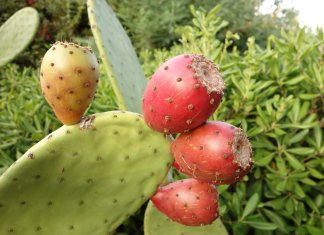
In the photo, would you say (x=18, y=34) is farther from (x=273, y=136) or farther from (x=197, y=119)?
(x=197, y=119)

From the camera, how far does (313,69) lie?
1.59 meters

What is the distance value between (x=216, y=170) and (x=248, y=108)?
871 mm

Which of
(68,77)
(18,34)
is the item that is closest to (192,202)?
(68,77)

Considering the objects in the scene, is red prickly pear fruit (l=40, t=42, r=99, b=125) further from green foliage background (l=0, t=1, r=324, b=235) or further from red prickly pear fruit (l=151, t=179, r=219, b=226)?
green foliage background (l=0, t=1, r=324, b=235)

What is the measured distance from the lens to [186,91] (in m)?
0.68

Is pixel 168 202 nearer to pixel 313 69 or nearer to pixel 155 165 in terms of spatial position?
pixel 155 165

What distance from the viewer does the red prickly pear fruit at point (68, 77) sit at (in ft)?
2.48

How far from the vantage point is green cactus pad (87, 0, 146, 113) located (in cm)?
99

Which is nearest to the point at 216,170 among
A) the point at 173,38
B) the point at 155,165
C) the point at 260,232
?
the point at 155,165

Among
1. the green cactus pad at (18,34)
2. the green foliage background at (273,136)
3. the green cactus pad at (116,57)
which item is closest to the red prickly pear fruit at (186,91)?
the green cactus pad at (116,57)

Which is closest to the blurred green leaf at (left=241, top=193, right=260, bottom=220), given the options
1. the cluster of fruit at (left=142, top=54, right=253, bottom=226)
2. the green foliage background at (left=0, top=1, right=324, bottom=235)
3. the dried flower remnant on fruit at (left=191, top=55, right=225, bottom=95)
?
the green foliage background at (left=0, top=1, right=324, bottom=235)

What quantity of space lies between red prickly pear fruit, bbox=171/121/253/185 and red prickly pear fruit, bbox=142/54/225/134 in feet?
0.08

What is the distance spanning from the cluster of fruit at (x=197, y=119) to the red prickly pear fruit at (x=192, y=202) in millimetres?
95

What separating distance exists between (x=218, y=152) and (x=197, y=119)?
0.07 metres
